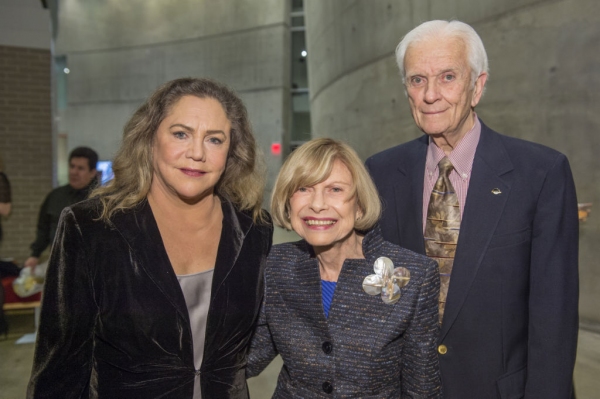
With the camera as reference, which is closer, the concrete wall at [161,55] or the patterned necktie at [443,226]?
the patterned necktie at [443,226]

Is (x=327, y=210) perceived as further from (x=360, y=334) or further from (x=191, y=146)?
(x=191, y=146)

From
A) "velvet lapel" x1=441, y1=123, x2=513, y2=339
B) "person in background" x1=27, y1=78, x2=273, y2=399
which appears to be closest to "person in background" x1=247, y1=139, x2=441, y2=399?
"velvet lapel" x1=441, y1=123, x2=513, y2=339

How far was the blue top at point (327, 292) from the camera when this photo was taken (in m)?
1.70

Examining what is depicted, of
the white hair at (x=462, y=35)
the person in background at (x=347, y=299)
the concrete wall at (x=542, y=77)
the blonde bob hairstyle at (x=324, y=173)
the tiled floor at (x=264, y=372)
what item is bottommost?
the tiled floor at (x=264, y=372)

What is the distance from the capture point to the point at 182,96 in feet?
5.84

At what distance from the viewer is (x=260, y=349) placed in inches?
75.7

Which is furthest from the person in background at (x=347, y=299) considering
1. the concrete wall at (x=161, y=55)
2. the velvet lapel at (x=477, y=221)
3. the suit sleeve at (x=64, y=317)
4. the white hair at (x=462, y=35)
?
the concrete wall at (x=161, y=55)

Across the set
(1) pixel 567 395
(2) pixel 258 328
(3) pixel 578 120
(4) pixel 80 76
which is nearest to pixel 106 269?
(2) pixel 258 328

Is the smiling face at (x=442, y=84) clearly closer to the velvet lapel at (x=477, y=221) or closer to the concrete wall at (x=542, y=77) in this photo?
the velvet lapel at (x=477, y=221)

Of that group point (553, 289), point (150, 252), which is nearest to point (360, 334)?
point (553, 289)

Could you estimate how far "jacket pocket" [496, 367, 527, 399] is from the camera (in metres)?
1.71

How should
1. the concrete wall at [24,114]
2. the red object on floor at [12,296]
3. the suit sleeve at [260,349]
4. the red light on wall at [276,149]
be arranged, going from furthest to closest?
the red light on wall at [276,149] → the concrete wall at [24,114] → the red object on floor at [12,296] → the suit sleeve at [260,349]

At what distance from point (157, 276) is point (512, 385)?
1.25 meters

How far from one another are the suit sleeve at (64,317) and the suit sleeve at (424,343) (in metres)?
1.04
